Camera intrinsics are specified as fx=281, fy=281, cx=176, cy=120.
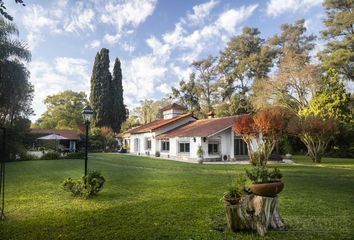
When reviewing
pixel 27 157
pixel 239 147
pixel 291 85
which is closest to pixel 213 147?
pixel 239 147

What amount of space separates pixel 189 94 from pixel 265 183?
4822 cm

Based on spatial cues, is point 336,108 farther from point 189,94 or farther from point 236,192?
point 236,192

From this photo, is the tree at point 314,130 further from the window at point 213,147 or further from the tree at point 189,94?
the tree at point 189,94

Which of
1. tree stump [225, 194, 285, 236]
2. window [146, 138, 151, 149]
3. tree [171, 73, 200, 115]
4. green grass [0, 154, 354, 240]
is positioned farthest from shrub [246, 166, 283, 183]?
tree [171, 73, 200, 115]

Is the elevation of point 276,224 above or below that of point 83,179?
below

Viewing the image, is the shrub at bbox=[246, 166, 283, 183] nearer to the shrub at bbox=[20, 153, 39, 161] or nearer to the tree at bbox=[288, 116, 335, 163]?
the tree at bbox=[288, 116, 335, 163]

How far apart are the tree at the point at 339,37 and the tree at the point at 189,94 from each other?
22.0 metres

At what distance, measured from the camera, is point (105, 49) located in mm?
49938

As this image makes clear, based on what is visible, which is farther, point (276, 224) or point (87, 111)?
point (87, 111)

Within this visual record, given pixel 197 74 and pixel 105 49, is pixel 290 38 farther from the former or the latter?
pixel 105 49

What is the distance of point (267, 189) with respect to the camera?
543cm

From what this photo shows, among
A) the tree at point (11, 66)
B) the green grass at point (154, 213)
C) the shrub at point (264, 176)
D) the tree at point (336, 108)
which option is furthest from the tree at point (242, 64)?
the shrub at point (264, 176)

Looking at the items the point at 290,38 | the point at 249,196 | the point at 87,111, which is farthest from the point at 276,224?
the point at 290,38

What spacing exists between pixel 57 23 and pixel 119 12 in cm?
332
